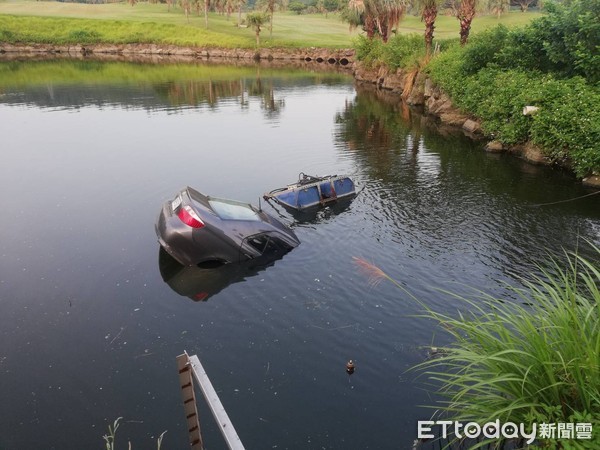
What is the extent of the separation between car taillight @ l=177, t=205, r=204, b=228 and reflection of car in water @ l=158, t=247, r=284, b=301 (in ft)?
5.00

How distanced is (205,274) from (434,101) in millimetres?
31329

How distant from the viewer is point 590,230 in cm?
1609

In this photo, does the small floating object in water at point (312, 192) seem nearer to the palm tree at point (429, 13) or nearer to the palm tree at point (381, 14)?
the palm tree at point (429, 13)

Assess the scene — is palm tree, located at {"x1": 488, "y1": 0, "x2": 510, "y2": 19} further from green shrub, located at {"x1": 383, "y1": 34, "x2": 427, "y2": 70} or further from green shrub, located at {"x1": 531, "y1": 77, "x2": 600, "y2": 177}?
green shrub, located at {"x1": 531, "y1": 77, "x2": 600, "y2": 177}

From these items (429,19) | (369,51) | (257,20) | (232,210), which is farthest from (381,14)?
(232,210)

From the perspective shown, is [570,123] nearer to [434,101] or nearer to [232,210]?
[232,210]

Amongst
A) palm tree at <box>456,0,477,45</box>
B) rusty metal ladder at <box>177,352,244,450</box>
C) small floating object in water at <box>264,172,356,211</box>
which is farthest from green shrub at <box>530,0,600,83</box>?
rusty metal ladder at <box>177,352,244,450</box>

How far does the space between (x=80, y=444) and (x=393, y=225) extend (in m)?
11.8

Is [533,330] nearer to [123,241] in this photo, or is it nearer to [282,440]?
[282,440]

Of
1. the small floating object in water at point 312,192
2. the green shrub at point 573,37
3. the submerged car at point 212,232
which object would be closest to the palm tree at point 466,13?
the green shrub at point 573,37

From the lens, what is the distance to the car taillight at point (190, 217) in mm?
12398

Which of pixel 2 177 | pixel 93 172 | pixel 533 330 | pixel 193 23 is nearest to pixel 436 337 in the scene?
pixel 533 330

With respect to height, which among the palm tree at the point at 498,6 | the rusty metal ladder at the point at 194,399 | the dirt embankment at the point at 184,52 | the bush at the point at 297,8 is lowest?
the rusty metal ladder at the point at 194,399

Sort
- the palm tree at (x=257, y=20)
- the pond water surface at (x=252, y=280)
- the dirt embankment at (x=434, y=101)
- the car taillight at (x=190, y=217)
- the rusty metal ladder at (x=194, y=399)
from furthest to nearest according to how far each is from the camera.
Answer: the palm tree at (x=257, y=20) → the dirt embankment at (x=434, y=101) → the car taillight at (x=190, y=217) → the pond water surface at (x=252, y=280) → the rusty metal ladder at (x=194, y=399)
